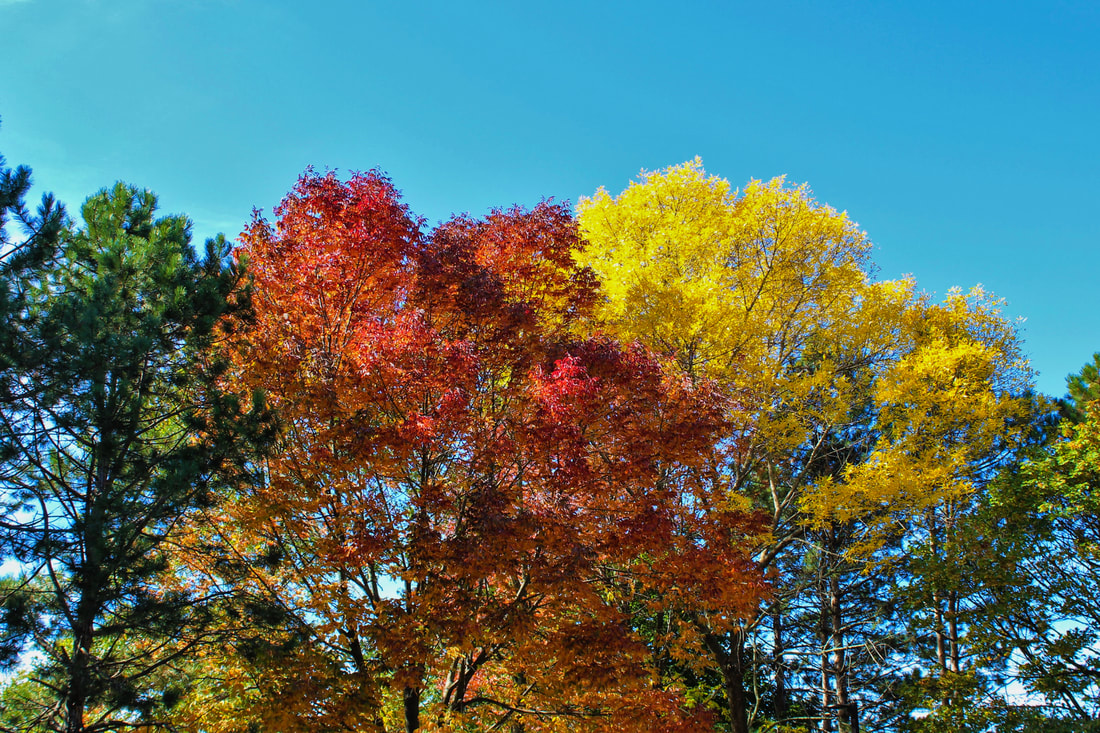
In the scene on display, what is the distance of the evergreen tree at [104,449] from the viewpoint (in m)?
5.54

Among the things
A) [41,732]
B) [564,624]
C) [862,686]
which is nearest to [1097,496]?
[564,624]

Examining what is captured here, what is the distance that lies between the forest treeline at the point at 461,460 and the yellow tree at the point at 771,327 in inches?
2.7

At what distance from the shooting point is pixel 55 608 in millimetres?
5406

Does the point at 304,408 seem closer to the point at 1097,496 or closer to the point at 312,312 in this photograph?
Result: the point at 312,312

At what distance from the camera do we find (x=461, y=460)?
29.5ft

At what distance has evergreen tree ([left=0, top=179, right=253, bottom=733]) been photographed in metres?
5.54

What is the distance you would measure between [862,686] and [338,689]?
16639mm

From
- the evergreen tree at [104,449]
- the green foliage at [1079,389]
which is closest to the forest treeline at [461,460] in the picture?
the evergreen tree at [104,449]

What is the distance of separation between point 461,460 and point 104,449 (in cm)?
413

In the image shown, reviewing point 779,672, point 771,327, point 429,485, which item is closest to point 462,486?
point 429,485

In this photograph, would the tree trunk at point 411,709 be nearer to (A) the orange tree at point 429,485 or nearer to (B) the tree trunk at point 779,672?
(A) the orange tree at point 429,485

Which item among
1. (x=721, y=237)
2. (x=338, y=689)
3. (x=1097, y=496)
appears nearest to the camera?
(x=338, y=689)

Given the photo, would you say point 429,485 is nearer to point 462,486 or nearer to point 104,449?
point 462,486

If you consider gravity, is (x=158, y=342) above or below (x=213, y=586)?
above
